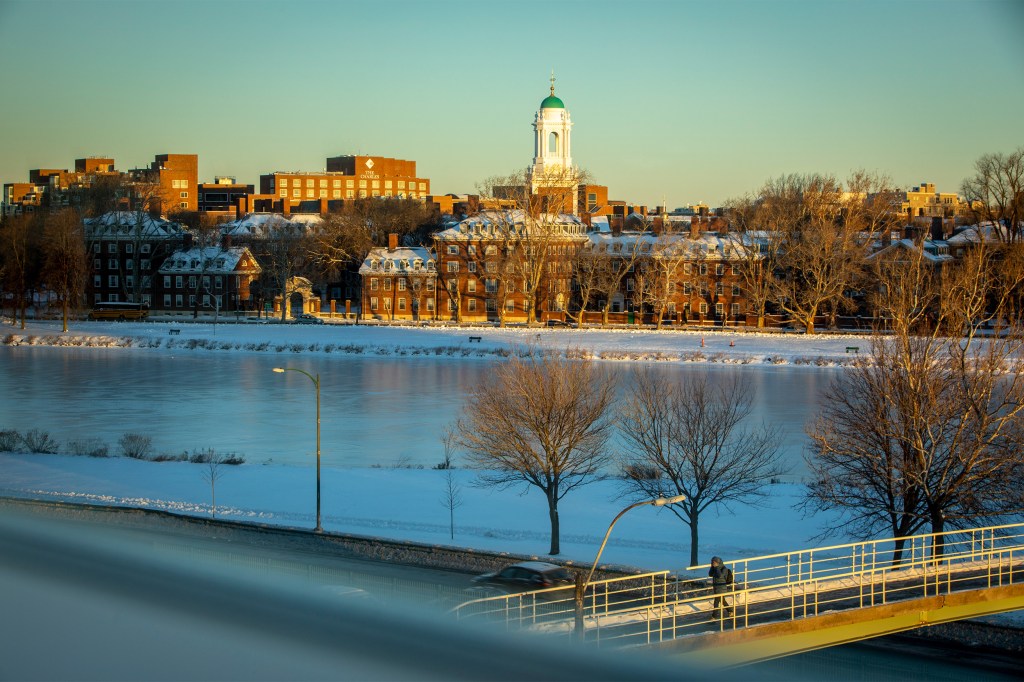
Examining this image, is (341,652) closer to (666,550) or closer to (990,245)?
(666,550)

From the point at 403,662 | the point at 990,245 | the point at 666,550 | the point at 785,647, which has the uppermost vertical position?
the point at 990,245

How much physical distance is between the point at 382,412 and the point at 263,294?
38.6 metres

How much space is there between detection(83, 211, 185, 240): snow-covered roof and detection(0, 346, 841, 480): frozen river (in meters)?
22.0

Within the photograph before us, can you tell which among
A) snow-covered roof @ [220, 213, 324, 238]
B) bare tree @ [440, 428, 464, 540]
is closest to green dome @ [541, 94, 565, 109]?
snow-covered roof @ [220, 213, 324, 238]

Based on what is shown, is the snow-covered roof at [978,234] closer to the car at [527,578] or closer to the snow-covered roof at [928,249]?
the snow-covered roof at [928,249]

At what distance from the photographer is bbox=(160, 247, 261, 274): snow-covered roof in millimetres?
62594

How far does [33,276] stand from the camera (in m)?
59.6

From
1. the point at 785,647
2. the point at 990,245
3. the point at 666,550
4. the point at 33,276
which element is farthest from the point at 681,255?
the point at 785,647

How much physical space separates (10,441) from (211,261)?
42002 millimetres

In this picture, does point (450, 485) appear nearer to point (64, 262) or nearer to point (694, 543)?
point (694, 543)

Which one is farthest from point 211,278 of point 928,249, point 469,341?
point 928,249

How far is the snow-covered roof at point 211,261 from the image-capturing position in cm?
6259

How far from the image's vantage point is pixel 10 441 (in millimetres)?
22094

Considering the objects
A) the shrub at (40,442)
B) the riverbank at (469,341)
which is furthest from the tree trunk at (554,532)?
the riverbank at (469,341)
